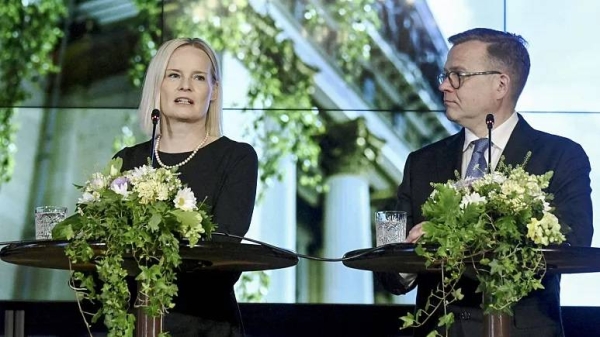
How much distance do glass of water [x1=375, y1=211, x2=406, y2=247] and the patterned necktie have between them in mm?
405

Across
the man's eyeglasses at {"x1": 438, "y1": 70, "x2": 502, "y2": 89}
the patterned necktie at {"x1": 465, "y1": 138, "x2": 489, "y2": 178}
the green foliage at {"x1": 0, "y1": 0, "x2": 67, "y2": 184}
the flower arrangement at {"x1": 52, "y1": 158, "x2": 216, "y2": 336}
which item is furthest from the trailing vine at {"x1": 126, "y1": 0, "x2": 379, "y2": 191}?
the flower arrangement at {"x1": 52, "y1": 158, "x2": 216, "y2": 336}

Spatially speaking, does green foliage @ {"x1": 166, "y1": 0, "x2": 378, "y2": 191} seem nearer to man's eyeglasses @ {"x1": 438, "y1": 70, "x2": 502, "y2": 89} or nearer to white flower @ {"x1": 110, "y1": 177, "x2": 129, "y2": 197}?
man's eyeglasses @ {"x1": 438, "y1": 70, "x2": 502, "y2": 89}

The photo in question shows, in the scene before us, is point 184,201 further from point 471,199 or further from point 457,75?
point 457,75

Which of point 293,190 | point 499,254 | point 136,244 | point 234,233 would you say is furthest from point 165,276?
point 293,190

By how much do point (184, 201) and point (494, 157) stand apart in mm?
1089

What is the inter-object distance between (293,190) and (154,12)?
95 centimetres

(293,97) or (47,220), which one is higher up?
(293,97)

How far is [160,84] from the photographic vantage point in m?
3.98

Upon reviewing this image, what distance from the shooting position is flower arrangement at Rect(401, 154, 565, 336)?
313 centimetres

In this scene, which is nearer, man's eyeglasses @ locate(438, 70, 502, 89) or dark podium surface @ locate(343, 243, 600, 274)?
dark podium surface @ locate(343, 243, 600, 274)

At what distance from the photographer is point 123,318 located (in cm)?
318

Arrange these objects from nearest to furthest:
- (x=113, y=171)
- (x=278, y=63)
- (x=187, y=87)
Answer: (x=113, y=171), (x=187, y=87), (x=278, y=63)

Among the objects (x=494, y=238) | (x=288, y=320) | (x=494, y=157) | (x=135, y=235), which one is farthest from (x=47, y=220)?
(x=288, y=320)

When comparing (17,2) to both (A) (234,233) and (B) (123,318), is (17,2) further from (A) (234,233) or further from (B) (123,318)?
(B) (123,318)
